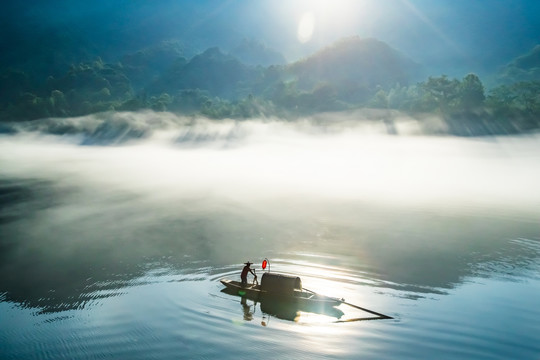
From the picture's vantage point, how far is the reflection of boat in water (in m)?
27.9

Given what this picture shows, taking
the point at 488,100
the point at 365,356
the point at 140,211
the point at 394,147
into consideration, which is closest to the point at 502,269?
the point at 365,356

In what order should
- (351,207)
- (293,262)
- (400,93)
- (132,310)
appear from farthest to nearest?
(400,93) → (351,207) → (293,262) → (132,310)

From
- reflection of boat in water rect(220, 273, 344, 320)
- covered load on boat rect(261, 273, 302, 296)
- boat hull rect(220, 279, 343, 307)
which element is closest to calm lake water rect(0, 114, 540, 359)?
reflection of boat in water rect(220, 273, 344, 320)

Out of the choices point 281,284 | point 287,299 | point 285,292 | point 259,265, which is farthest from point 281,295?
point 259,265

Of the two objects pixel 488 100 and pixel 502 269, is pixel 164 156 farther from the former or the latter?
pixel 502 269

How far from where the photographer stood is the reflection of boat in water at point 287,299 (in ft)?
91.7

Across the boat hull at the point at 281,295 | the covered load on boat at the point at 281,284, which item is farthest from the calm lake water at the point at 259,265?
the covered load on boat at the point at 281,284

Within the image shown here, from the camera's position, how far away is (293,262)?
40.0 meters

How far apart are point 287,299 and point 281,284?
1010mm

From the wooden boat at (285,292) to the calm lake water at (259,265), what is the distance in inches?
27.0

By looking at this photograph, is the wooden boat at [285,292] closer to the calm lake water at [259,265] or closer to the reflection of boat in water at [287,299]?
the reflection of boat in water at [287,299]

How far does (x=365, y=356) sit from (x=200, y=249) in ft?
87.2

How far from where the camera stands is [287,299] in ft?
94.4

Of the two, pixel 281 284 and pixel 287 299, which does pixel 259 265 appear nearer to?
pixel 281 284
